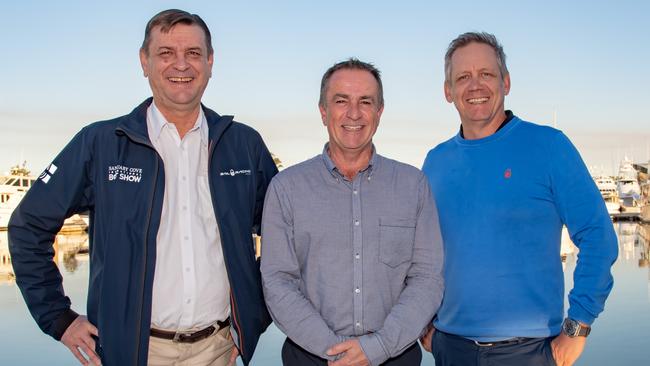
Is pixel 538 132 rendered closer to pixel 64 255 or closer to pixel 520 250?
pixel 520 250

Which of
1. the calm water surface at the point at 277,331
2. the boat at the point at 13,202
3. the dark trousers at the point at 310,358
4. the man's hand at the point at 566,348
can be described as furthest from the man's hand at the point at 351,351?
the boat at the point at 13,202

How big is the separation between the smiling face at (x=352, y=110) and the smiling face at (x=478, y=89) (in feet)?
2.29

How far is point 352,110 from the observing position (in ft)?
10.1

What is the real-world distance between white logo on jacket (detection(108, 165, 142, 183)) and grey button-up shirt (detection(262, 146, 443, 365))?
0.70 m

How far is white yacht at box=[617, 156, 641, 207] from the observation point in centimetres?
7995

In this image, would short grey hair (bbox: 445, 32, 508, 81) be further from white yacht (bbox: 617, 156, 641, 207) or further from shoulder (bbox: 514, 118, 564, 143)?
white yacht (bbox: 617, 156, 641, 207)

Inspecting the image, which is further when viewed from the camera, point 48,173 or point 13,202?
point 13,202

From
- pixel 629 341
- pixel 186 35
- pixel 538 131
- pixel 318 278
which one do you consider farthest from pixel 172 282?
pixel 629 341

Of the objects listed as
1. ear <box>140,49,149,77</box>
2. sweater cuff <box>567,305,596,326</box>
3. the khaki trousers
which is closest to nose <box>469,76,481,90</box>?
sweater cuff <box>567,305,596,326</box>

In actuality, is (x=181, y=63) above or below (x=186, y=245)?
above

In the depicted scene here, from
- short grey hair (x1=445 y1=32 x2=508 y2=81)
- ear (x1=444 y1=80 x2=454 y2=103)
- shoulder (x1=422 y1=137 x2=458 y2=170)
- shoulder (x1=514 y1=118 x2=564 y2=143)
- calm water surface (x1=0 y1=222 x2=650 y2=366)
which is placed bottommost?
calm water surface (x1=0 y1=222 x2=650 y2=366)

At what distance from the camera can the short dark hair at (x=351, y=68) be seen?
3152 mm

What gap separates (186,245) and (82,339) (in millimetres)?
753

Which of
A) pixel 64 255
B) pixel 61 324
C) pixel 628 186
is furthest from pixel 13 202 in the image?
pixel 628 186
